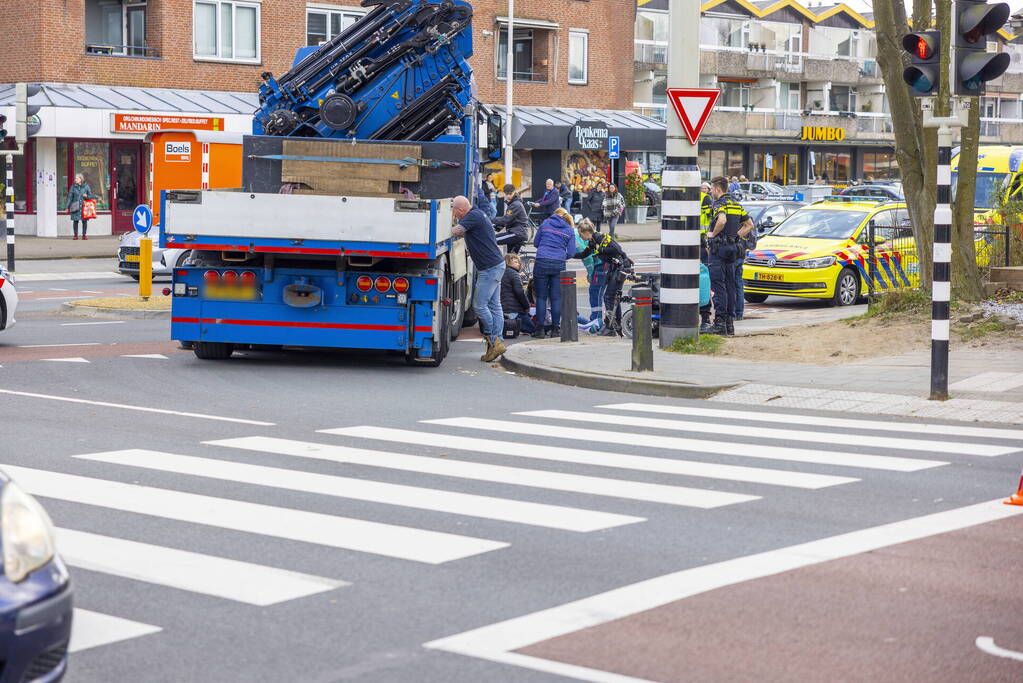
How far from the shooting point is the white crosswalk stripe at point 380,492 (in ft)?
25.2

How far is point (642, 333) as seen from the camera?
47.5ft

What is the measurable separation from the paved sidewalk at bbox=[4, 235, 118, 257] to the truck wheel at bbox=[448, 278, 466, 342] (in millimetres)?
19140

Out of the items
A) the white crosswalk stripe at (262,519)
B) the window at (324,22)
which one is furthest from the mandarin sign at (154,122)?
the white crosswalk stripe at (262,519)

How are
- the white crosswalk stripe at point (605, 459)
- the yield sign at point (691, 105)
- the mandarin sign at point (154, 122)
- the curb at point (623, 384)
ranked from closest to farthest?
the white crosswalk stripe at point (605, 459) → the curb at point (623, 384) → the yield sign at point (691, 105) → the mandarin sign at point (154, 122)

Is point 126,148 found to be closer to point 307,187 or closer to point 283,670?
point 307,187

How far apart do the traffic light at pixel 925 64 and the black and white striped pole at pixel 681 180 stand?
13.3 ft

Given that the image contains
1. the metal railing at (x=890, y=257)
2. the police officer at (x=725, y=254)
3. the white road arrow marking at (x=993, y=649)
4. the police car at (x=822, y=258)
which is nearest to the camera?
the white road arrow marking at (x=993, y=649)

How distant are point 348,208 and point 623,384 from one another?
3186mm

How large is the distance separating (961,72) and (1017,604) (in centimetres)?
703

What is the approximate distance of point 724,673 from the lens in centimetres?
510

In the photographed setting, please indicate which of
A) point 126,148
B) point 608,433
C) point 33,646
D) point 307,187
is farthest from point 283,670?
point 126,148

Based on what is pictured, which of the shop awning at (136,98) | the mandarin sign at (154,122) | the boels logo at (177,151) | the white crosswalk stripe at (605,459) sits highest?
the shop awning at (136,98)

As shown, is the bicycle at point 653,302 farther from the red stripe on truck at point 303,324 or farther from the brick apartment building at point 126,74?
the brick apartment building at point 126,74

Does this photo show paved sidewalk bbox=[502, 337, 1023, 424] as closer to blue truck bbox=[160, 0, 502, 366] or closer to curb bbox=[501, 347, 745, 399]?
curb bbox=[501, 347, 745, 399]
